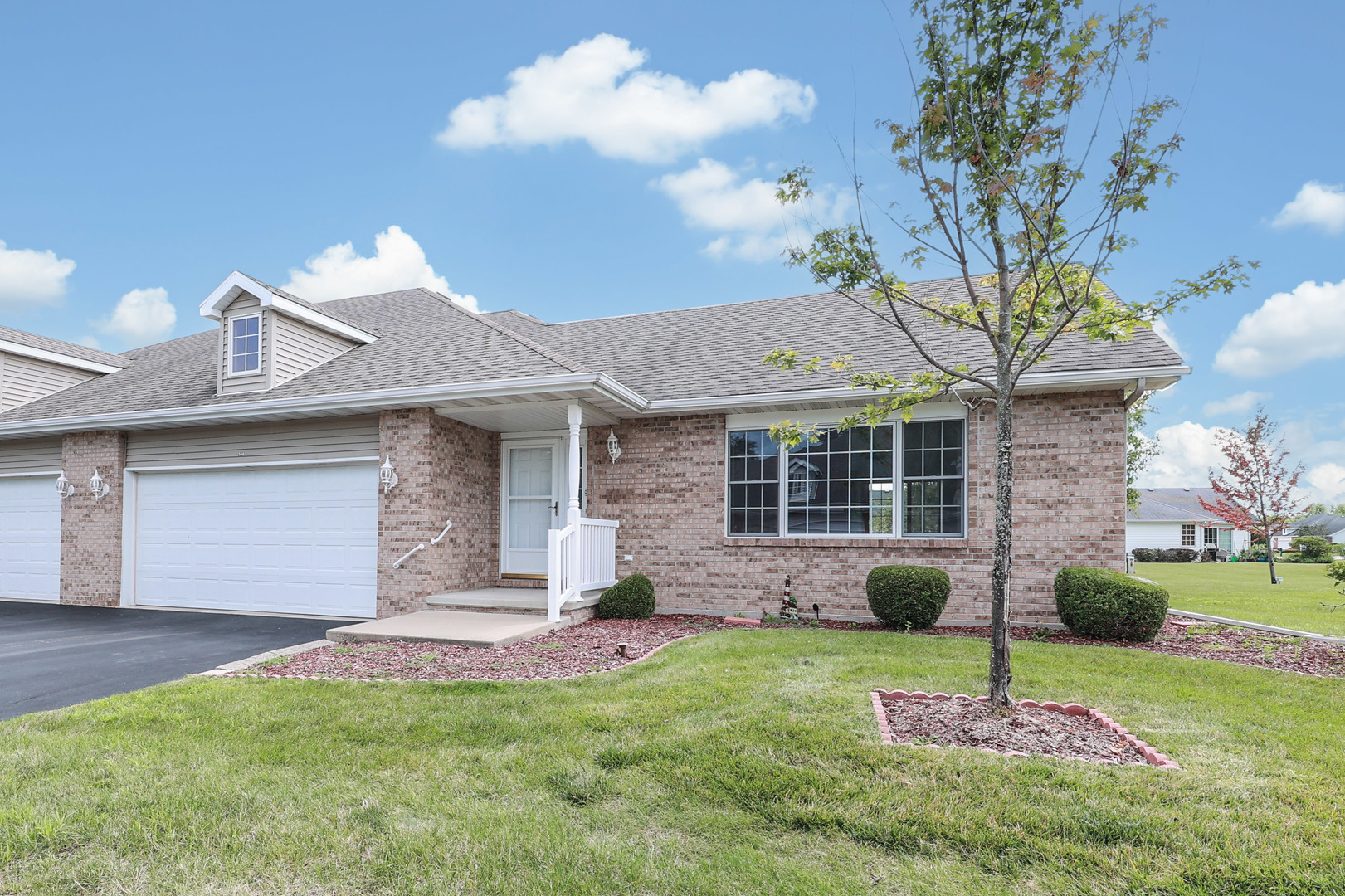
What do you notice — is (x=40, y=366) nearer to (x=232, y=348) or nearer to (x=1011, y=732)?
(x=232, y=348)

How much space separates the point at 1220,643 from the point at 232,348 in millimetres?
14229

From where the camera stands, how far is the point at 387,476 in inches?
392

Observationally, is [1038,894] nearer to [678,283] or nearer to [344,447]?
[344,447]

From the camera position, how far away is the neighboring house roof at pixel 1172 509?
138ft

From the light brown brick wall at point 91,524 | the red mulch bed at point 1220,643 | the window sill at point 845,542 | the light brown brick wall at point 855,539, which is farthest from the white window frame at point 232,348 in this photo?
the red mulch bed at point 1220,643

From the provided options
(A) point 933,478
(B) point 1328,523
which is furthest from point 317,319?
(B) point 1328,523

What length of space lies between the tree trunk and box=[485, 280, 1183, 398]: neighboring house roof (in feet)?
16.3

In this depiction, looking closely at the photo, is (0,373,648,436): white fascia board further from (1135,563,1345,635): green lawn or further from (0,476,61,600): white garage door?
(1135,563,1345,635): green lawn

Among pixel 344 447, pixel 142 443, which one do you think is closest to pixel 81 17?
pixel 142 443

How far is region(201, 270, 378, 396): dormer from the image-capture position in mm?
11078

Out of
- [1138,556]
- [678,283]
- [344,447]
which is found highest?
[678,283]

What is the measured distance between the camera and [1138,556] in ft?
121

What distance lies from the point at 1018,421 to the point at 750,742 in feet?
22.7

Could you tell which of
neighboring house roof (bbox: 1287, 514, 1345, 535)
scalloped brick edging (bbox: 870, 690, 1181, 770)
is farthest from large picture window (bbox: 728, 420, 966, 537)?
neighboring house roof (bbox: 1287, 514, 1345, 535)
